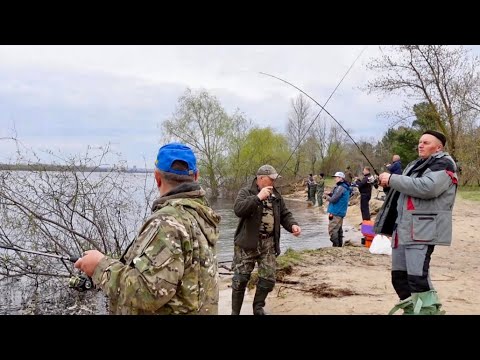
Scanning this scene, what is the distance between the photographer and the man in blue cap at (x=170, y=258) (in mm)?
2023

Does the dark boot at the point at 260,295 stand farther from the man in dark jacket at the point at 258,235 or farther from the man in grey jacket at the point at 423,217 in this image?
the man in grey jacket at the point at 423,217

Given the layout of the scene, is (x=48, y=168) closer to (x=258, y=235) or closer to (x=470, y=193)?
(x=258, y=235)

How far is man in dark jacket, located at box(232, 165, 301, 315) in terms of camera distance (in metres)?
5.26

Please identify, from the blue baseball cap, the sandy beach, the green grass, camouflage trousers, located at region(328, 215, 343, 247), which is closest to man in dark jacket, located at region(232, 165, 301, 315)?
the sandy beach

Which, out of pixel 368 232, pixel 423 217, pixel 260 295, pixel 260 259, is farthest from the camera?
pixel 368 232

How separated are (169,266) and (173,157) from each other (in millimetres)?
604

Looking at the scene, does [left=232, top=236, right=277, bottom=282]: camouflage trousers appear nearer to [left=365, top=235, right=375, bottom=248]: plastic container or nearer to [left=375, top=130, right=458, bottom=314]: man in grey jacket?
[left=375, top=130, right=458, bottom=314]: man in grey jacket

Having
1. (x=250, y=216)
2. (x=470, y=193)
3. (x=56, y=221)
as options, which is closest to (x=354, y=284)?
(x=250, y=216)

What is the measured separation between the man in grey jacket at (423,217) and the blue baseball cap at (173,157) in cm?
236

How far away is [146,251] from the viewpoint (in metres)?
2.05

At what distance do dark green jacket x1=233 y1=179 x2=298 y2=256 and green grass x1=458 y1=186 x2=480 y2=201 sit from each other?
22.4m

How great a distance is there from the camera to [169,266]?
2.03 meters
